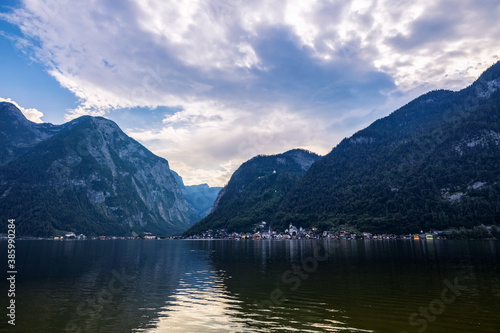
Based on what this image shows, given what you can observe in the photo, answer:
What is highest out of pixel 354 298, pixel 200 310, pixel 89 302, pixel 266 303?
pixel 89 302

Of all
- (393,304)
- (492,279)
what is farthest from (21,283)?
(492,279)

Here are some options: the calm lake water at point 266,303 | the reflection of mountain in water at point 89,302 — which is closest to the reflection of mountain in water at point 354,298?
the calm lake water at point 266,303

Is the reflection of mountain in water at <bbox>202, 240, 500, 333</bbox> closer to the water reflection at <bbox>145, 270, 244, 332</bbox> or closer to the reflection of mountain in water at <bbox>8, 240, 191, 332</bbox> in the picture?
the water reflection at <bbox>145, 270, 244, 332</bbox>

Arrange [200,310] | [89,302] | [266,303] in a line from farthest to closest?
[89,302]
[266,303]
[200,310]

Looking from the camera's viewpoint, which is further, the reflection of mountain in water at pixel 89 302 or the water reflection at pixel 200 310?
the reflection of mountain in water at pixel 89 302

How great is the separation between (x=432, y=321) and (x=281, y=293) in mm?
17790

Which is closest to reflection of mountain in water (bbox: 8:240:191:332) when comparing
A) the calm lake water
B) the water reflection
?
the calm lake water

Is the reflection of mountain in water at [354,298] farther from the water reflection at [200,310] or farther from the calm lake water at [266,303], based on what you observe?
the water reflection at [200,310]

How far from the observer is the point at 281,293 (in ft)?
125

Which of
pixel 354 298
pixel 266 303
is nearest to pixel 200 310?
pixel 266 303

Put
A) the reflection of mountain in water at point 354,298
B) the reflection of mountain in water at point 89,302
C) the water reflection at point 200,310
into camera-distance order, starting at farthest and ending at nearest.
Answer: the reflection of mountain in water at point 89,302
the water reflection at point 200,310
the reflection of mountain in water at point 354,298

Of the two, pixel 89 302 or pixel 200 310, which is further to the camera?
pixel 89 302

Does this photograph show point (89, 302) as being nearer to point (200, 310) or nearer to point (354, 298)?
point (200, 310)

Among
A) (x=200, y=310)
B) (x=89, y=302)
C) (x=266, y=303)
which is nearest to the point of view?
(x=200, y=310)
